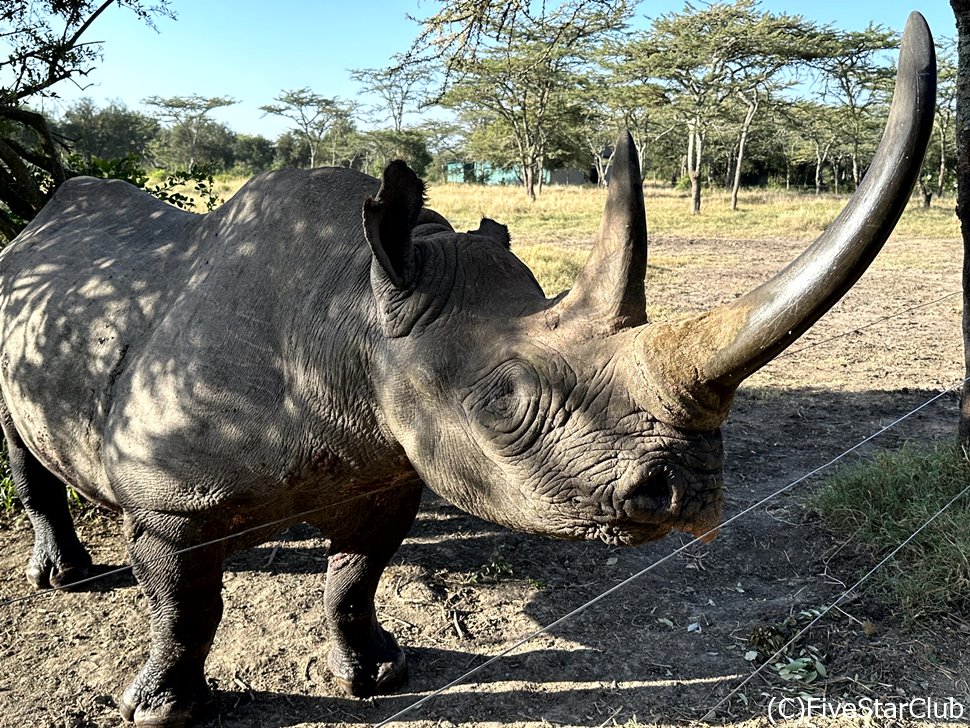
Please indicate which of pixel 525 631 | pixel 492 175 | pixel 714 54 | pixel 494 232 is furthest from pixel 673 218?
pixel 492 175

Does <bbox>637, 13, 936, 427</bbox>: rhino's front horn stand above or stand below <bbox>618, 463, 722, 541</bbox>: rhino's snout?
above

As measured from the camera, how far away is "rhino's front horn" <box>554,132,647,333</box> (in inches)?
69.2

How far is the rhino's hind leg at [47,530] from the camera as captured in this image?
4.18m

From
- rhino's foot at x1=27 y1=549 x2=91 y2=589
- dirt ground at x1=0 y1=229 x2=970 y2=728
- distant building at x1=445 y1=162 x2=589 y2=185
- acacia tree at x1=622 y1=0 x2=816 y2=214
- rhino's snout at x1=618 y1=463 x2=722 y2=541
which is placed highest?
acacia tree at x1=622 y1=0 x2=816 y2=214

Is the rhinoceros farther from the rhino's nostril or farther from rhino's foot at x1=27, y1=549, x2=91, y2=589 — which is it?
rhino's foot at x1=27, y1=549, x2=91, y2=589

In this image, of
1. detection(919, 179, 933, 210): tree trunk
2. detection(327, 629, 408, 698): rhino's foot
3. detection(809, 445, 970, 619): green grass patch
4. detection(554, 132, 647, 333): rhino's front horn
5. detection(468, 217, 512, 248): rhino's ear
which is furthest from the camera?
detection(919, 179, 933, 210): tree trunk

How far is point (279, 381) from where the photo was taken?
257cm

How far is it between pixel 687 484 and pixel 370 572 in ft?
6.16

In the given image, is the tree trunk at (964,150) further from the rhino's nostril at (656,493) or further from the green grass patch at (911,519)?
the rhino's nostril at (656,493)

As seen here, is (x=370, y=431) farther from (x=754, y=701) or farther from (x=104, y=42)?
(x=104, y=42)

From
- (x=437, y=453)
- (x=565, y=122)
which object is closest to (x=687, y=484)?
(x=437, y=453)

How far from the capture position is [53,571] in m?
4.21

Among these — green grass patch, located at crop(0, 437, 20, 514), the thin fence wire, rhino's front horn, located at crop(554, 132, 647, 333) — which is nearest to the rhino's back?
rhino's front horn, located at crop(554, 132, 647, 333)

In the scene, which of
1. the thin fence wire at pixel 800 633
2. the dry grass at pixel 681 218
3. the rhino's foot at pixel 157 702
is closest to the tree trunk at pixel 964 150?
the thin fence wire at pixel 800 633
